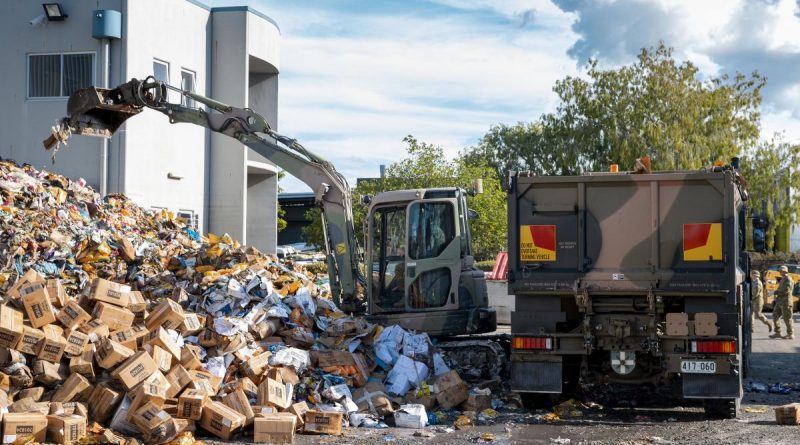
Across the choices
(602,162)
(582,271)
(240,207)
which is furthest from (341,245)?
(602,162)

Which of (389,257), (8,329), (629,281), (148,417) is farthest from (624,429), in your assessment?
(8,329)

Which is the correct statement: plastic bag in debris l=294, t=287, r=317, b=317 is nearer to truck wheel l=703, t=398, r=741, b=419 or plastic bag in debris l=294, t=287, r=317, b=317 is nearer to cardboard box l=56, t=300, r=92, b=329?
cardboard box l=56, t=300, r=92, b=329

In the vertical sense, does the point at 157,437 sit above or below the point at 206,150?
below

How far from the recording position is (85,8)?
20.7 meters

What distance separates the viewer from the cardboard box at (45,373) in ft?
31.1

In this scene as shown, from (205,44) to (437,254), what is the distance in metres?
13.0

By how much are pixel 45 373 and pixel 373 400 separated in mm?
3563

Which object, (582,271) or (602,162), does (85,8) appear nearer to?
(582,271)

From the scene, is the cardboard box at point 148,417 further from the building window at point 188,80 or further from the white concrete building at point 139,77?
the building window at point 188,80

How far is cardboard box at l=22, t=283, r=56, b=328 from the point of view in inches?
393

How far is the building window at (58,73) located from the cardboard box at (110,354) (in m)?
12.3

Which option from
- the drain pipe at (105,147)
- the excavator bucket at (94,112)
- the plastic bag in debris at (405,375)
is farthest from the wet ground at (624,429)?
the drain pipe at (105,147)

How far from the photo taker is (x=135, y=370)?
373 inches

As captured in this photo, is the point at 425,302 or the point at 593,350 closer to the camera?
the point at 593,350
